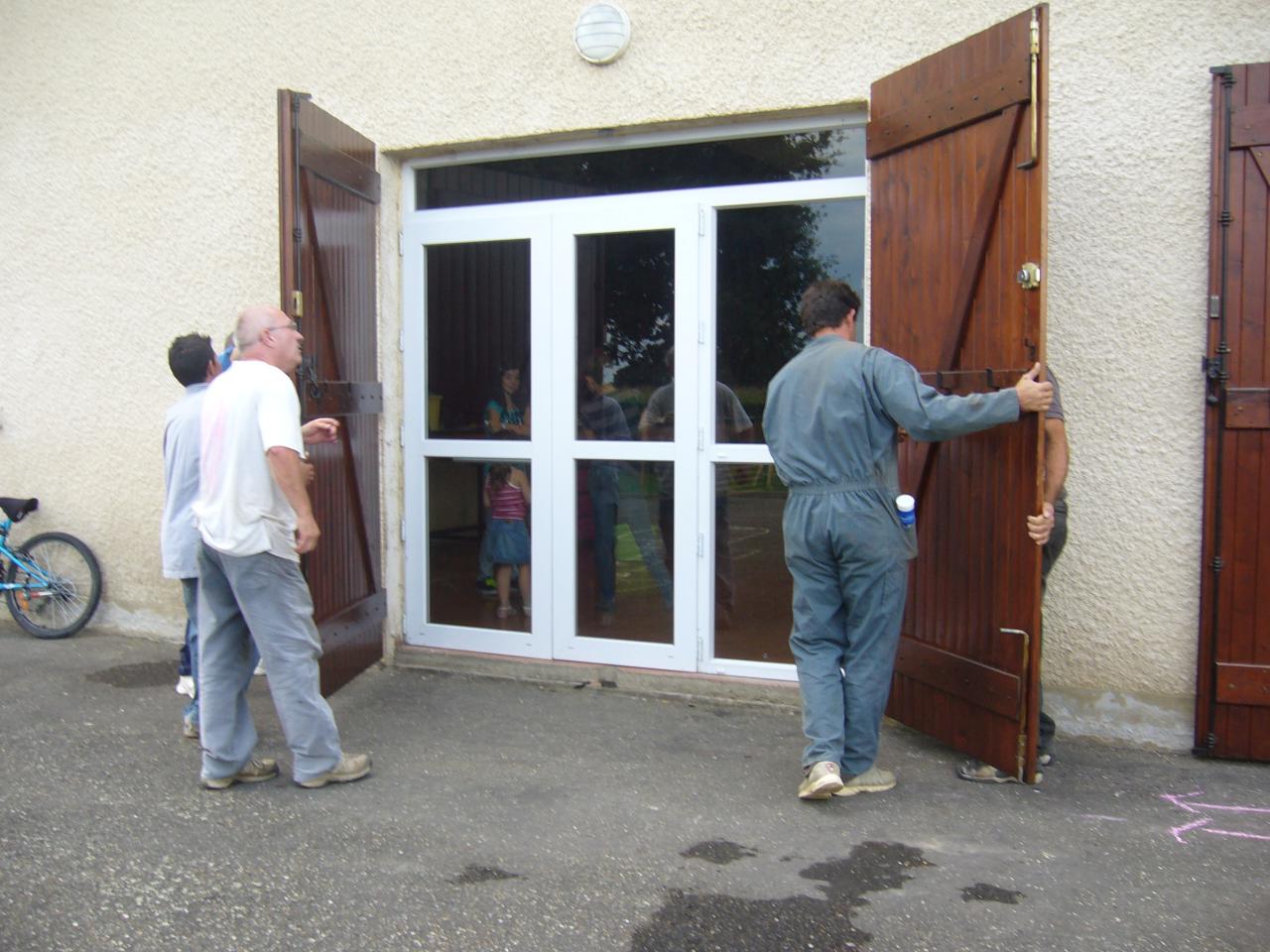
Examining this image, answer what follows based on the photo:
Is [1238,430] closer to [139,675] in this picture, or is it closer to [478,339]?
[478,339]

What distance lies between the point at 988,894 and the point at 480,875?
58.8 inches

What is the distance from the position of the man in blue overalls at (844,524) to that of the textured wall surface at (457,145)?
95 centimetres

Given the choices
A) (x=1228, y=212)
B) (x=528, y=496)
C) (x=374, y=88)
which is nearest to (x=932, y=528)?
(x=1228, y=212)

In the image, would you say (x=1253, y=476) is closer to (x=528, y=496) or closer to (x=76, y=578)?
(x=528, y=496)

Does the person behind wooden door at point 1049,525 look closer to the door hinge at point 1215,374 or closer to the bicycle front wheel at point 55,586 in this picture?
the door hinge at point 1215,374

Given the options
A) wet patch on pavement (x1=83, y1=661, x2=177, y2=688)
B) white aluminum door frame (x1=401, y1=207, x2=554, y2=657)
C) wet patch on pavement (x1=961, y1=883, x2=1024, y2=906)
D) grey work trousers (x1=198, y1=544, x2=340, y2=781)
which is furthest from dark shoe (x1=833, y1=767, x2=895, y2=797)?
wet patch on pavement (x1=83, y1=661, x2=177, y2=688)

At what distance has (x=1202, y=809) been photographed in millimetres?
3883

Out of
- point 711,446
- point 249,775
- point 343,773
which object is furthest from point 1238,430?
point 249,775

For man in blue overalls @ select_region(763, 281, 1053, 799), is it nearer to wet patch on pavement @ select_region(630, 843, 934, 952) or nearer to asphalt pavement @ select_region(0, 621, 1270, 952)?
asphalt pavement @ select_region(0, 621, 1270, 952)

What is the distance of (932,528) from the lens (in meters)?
4.42

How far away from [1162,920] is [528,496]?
3.45m

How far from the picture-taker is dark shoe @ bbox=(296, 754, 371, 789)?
13.7 feet

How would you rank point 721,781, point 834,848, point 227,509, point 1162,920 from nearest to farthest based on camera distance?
point 1162,920
point 834,848
point 227,509
point 721,781

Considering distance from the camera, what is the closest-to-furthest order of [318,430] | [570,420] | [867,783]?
[867,783] → [318,430] → [570,420]
